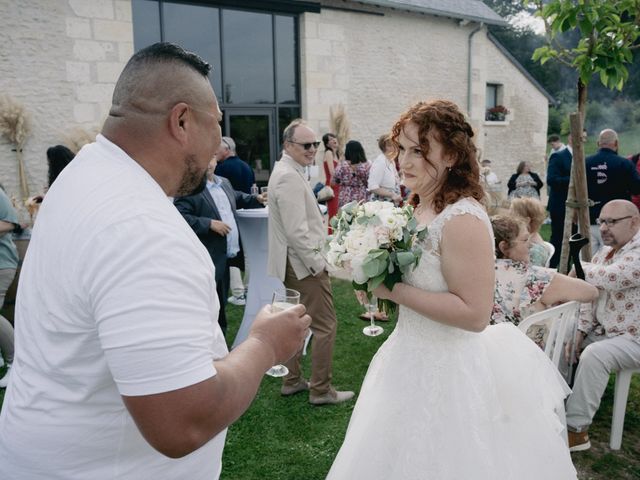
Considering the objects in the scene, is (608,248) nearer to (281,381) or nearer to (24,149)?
(281,381)

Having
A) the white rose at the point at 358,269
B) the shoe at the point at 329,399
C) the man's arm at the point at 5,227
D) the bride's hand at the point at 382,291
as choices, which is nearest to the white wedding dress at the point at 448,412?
the bride's hand at the point at 382,291

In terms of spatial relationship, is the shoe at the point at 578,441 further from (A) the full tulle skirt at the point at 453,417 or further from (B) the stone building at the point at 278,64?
(B) the stone building at the point at 278,64

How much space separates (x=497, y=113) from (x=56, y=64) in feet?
44.0

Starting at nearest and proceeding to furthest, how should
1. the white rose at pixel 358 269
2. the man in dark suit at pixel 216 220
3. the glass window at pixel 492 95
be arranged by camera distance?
the white rose at pixel 358 269
the man in dark suit at pixel 216 220
the glass window at pixel 492 95

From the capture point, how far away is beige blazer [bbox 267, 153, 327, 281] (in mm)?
4230

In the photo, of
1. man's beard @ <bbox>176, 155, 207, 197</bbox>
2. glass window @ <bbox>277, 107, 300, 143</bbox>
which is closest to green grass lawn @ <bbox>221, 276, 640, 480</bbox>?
man's beard @ <bbox>176, 155, 207, 197</bbox>

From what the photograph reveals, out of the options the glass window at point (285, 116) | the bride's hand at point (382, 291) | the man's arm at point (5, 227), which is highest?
the glass window at point (285, 116)

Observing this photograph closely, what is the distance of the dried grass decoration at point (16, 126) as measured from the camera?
8828 millimetres

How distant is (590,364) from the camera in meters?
3.61

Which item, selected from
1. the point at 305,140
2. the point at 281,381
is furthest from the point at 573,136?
the point at 281,381

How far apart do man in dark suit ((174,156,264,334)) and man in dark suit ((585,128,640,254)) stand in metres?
4.91

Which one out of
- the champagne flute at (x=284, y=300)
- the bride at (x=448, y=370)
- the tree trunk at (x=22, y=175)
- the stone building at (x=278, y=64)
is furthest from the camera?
the stone building at (x=278, y=64)

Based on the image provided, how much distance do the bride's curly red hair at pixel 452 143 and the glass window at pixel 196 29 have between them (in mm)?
9397

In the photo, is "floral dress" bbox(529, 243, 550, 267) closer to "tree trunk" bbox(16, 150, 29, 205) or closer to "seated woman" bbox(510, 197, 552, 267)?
"seated woman" bbox(510, 197, 552, 267)
